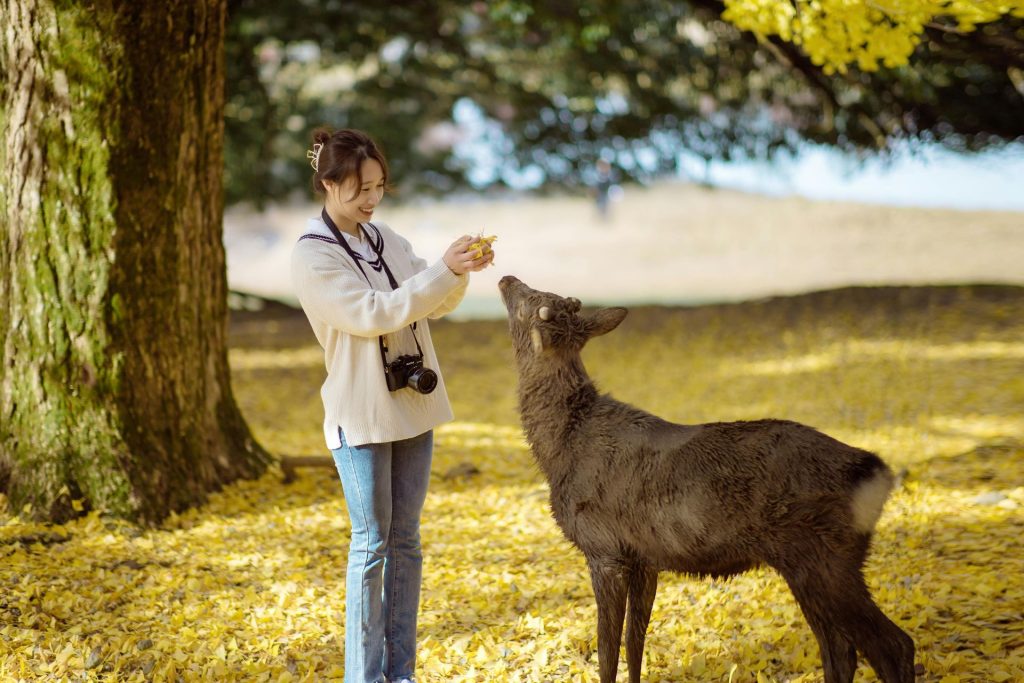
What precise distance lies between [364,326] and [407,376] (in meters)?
0.26

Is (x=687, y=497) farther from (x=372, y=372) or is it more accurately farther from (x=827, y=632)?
(x=372, y=372)

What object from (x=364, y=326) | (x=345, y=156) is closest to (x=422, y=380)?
(x=364, y=326)

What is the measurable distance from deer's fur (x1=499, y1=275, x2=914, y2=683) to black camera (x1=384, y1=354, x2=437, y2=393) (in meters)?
0.33

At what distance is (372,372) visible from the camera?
3033 mm

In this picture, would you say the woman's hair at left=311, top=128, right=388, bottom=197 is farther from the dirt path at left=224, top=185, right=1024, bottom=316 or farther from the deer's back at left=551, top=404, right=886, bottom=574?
the dirt path at left=224, top=185, right=1024, bottom=316

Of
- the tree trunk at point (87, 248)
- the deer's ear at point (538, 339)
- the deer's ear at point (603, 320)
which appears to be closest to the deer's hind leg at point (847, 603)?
the deer's ear at point (603, 320)

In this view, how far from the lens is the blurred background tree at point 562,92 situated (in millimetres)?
10125

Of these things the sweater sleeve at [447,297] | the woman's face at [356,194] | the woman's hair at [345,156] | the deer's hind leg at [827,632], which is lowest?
the deer's hind leg at [827,632]

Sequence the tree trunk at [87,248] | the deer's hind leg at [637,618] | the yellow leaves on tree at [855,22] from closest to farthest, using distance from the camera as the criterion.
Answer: the deer's hind leg at [637,618]
the yellow leaves on tree at [855,22]
the tree trunk at [87,248]

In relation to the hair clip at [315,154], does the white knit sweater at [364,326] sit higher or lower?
lower

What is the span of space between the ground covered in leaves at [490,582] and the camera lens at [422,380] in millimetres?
1303

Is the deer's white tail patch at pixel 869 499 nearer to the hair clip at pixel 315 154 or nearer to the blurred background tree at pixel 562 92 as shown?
the hair clip at pixel 315 154

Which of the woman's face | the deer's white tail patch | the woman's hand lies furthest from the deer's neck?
the deer's white tail patch

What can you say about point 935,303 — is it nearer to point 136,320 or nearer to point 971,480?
point 971,480
